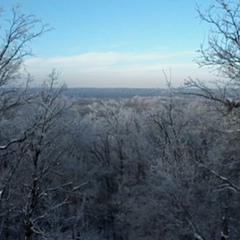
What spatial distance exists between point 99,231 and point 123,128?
395 inches

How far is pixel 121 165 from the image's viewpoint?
3425 centimetres

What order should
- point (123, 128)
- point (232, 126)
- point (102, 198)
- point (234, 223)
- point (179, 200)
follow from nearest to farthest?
point (232, 126) → point (179, 200) → point (234, 223) → point (102, 198) → point (123, 128)

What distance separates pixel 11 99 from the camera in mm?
7758

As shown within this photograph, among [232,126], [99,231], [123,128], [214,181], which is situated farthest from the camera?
[123,128]

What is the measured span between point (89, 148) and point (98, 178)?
3416 millimetres

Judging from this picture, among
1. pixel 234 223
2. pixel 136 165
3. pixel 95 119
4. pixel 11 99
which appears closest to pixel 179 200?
pixel 234 223

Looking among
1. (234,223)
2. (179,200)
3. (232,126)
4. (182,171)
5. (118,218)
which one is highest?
→ (232,126)

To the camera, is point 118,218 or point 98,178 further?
point 98,178

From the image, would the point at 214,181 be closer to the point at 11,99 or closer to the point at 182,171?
the point at 182,171

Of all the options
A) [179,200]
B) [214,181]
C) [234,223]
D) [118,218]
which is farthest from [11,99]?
[118,218]

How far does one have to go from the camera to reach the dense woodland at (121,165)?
7.67 m

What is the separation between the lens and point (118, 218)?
27922mm

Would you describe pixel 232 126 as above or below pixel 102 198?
above

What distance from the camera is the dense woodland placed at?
7.67 m
